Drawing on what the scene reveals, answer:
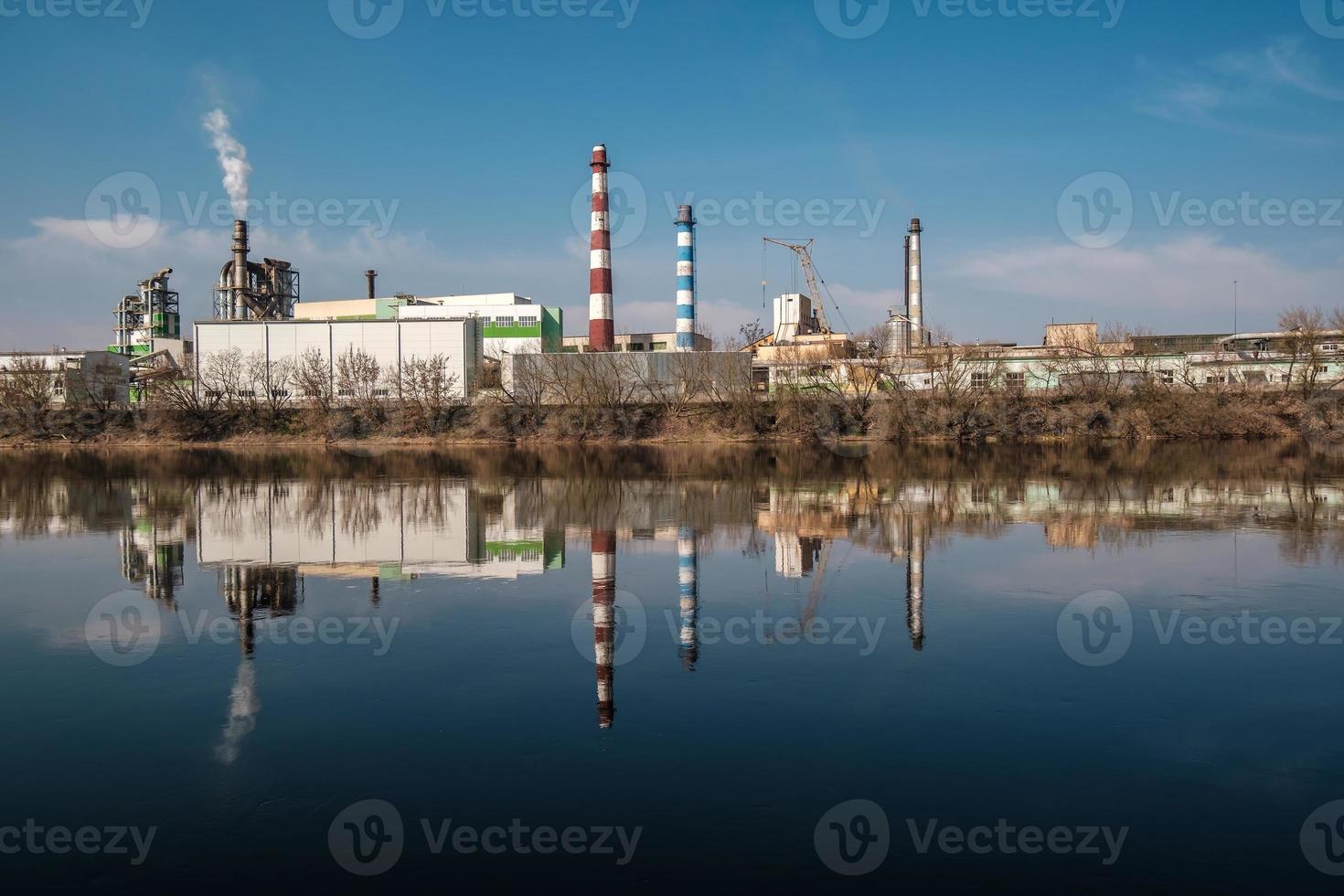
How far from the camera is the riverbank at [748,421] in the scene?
151ft

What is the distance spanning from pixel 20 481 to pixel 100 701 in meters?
26.4

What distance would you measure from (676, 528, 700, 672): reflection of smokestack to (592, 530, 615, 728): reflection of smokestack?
0.74 metres

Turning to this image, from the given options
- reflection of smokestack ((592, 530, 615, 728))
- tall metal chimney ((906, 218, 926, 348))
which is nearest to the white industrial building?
tall metal chimney ((906, 218, 926, 348))

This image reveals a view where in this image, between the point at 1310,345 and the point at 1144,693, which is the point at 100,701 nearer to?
the point at 1144,693

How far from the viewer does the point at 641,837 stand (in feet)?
18.9

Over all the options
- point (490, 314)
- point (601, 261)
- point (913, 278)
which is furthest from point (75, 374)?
point (913, 278)

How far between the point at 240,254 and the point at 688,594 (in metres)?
65.1

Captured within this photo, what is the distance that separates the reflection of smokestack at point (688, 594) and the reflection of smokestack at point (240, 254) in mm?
59808

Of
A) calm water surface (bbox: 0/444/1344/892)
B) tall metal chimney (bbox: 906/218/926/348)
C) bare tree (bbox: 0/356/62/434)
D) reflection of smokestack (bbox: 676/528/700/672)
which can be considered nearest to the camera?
calm water surface (bbox: 0/444/1344/892)

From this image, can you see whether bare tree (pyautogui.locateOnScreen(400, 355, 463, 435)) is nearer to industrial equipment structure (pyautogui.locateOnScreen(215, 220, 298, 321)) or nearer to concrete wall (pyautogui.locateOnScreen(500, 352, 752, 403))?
concrete wall (pyautogui.locateOnScreen(500, 352, 752, 403))

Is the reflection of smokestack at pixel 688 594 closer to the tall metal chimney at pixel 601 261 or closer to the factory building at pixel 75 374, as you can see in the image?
the tall metal chimney at pixel 601 261

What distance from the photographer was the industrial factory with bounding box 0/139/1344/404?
51.0 metres

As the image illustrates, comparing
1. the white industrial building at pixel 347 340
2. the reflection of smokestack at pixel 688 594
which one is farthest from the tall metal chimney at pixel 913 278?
the reflection of smokestack at pixel 688 594

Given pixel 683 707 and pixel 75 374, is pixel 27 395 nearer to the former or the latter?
pixel 75 374
